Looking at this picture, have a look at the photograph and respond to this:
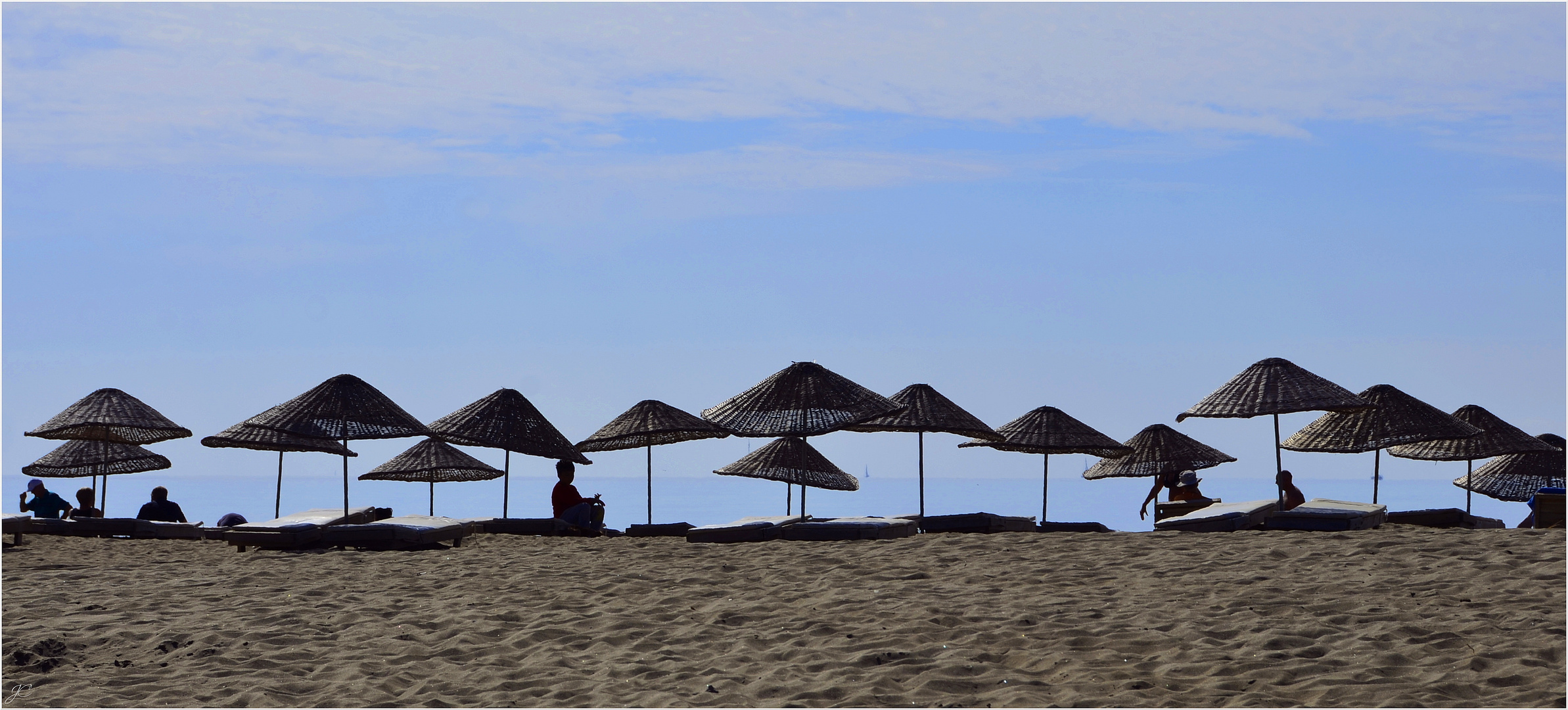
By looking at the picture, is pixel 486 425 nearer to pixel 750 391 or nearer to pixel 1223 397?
pixel 750 391

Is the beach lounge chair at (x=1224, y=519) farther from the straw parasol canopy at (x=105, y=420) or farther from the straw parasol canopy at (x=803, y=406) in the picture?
the straw parasol canopy at (x=105, y=420)

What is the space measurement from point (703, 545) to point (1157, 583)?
471 cm

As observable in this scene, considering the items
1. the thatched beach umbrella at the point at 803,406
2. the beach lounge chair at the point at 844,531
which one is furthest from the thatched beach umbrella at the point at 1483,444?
the beach lounge chair at the point at 844,531

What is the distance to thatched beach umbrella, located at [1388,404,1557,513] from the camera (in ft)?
56.7

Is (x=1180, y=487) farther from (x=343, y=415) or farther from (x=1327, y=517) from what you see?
(x=343, y=415)

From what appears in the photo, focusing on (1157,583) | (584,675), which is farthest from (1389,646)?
(584,675)

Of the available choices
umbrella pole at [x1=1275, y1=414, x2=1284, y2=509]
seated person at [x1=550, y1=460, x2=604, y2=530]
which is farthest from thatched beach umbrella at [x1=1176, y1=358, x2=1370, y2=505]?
seated person at [x1=550, y1=460, x2=604, y2=530]

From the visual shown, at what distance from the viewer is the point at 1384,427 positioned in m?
15.6

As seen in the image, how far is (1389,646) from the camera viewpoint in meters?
5.98

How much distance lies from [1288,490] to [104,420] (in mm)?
15213

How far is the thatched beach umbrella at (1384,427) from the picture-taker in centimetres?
1530

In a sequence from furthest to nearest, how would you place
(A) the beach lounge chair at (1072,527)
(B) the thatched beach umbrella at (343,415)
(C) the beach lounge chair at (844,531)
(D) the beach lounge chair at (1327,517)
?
1. (B) the thatched beach umbrella at (343,415)
2. (A) the beach lounge chair at (1072,527)
3. (C) the beach lounge chair at (844,531)
4. (D) the beach lounge chair at (1327,517)

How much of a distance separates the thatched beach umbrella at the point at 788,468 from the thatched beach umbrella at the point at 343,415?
18.9 ft

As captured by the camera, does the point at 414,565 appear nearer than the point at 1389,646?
No
